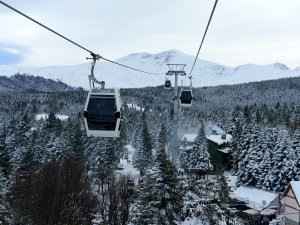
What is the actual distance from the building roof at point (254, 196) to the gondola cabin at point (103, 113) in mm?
37157

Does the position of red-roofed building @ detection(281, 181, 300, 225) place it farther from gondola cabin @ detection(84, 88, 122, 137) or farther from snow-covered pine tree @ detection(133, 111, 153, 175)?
snow-covered pine tree @ detection(133, 111, 153, 175)

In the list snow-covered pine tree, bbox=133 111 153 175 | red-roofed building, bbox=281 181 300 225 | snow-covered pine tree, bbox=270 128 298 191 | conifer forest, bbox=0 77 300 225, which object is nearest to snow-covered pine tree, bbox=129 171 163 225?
conifer forest, bbox=0 77 300 225

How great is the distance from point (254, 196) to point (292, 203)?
47.6 feet

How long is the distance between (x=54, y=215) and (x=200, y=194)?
2397 centimetres

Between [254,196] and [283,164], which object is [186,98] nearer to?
[254,196]

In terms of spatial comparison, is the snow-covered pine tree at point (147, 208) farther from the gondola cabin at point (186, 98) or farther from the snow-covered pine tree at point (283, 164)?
the snow-covered pine tree at point (283, 164)

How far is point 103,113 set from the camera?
13.8 metres

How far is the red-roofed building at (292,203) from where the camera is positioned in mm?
38441

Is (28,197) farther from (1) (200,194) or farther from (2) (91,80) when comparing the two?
(2) (91,80)

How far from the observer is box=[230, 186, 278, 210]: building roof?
Result: 50.8 m

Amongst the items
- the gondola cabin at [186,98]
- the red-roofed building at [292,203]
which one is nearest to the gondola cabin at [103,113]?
the gondola cabin at [186,98]

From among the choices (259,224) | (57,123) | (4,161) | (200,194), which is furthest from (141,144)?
(200,194)

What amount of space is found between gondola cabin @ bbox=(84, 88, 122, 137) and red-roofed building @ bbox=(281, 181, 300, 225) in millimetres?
28447

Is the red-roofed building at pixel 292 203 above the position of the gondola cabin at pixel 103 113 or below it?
below
